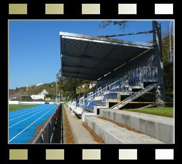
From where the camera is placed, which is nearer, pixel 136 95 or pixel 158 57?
pixel 136 95

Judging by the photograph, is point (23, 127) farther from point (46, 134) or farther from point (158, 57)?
point (158, 57)

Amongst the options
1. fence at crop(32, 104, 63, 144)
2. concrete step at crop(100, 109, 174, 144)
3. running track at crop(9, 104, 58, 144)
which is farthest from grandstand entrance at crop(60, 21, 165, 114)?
concrete step at crop(100, 109, 174, 144)

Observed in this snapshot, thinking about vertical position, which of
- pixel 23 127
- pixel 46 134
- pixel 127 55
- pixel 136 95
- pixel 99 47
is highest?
pixel 99 47

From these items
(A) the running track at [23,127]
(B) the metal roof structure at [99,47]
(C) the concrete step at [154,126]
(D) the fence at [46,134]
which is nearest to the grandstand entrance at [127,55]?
(B) the metal roof structure at [99,47]

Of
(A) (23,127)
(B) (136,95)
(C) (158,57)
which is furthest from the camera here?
(C) (158,57)

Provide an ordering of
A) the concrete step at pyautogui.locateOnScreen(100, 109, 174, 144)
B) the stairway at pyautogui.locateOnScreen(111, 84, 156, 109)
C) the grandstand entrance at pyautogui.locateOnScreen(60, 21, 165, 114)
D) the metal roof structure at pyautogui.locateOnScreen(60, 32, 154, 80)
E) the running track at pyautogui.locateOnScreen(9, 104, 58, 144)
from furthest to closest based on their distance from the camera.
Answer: the metal roof structure at pyautogui.locateOnScreen(60, 32, 154, 80) → the grandstand entrance at pyautogui.locateOnScreen(60, 21, 165, 114) → the stairway at pyautogui.locateOnScreen(111, 84, 156, 109) → the running track at pyautogui.locateOnScreen(9, 104, 58, 144) → the concrete step at pyautogui.locateOnScreen(100, 109, 174, 144)

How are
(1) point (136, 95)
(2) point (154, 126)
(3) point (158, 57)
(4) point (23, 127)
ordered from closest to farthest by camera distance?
(2) point (154, 126), (1) point (136, 95), (4) point (23, 127), (3) point (158, 57)

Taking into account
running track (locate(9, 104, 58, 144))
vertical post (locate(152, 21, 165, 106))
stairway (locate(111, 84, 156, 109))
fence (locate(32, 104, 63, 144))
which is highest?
vertical post (locate(152, 21, 165, 106))

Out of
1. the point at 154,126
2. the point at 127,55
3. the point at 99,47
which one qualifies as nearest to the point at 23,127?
the point at 99,47

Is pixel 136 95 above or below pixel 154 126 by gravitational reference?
above

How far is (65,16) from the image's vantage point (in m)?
4.94

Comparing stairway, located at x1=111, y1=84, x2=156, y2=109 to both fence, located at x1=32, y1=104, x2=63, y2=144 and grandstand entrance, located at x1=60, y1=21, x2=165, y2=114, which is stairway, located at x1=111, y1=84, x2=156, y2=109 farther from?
fence, located at x1=32, y1=104, x2=63, y2=144
